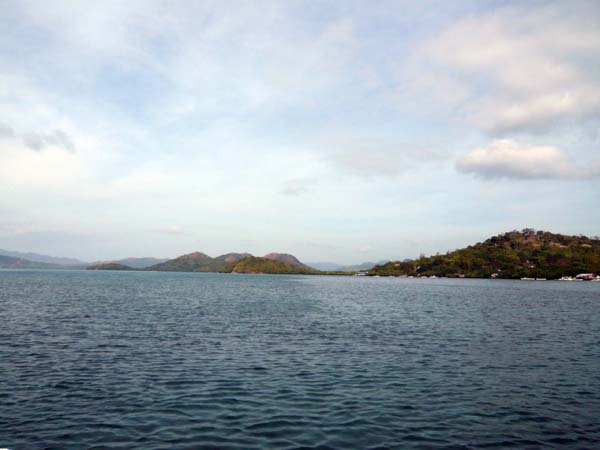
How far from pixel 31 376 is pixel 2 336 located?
890 inches

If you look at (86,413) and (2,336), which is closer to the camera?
(86,413)

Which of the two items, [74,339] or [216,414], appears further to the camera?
[74,339]

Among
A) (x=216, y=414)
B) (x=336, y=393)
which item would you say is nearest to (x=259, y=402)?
(x=216, y=414)

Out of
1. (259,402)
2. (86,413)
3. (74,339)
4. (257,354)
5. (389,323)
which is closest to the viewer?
(86,413)

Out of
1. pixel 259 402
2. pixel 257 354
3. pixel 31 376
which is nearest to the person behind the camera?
pixel 259 402

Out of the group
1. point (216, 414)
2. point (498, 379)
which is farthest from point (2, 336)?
point (498, 379)

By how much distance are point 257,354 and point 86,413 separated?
797 inches

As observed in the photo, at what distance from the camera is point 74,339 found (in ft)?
165

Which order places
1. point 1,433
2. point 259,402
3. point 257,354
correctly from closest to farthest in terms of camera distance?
point 1,433 → point 259,402 → point 257,354

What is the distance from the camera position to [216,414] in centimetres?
2620

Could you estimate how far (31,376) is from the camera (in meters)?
34.1

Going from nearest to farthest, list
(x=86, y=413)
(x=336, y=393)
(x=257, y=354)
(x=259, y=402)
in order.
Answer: (x=86, y=413), (x=259, y=402), (x=336, y=393), (x=257, y=354)

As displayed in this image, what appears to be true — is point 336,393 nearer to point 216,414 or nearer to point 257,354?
point 216,414

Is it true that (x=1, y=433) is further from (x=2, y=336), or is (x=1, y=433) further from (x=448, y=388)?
(x=2, y=336)
